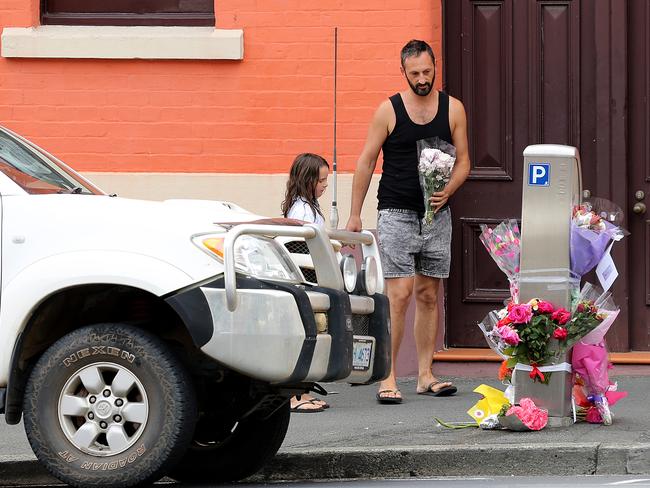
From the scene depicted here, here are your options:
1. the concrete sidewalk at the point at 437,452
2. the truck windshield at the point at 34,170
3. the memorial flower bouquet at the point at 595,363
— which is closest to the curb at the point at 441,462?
the concrete sidewalk at the point at 437,452

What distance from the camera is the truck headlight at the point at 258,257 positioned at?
575 cm

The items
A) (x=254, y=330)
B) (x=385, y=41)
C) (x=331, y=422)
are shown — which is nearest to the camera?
(x=254, y=330)

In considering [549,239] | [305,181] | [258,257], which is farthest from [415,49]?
[258,257]

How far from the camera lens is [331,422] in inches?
315

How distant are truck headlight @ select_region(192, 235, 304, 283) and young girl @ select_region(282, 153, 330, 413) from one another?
8.29ft

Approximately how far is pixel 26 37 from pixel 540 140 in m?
3.50

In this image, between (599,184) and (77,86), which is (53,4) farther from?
(599,184)

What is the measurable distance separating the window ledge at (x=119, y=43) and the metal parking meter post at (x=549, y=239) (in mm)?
3146

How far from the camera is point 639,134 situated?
9.77 m

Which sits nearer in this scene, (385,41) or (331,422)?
(331,422)

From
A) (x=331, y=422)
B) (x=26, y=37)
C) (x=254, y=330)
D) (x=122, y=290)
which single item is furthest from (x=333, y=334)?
(x=26, y=37)

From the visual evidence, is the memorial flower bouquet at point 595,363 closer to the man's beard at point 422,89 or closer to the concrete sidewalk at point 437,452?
the concrete sidewalk at point 437,452

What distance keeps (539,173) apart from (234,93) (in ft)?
10.4

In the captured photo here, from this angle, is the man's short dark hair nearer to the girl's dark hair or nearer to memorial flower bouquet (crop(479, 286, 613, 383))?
the girl's dark hair
